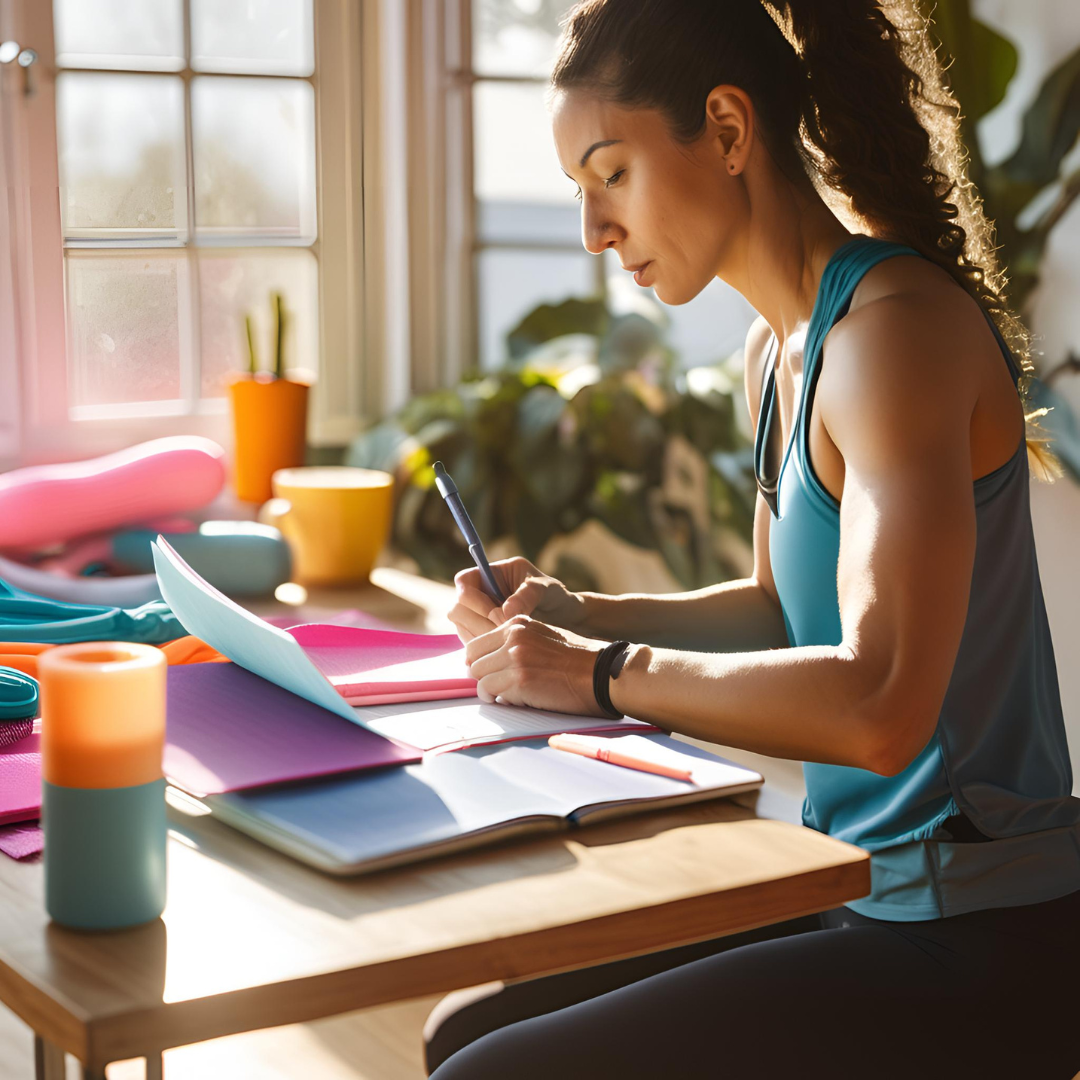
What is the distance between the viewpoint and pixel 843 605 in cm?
89

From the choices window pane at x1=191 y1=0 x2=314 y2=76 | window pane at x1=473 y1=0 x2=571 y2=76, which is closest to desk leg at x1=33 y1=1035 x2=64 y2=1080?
window pane at x1=191 y1=0 x2=314 y2=76

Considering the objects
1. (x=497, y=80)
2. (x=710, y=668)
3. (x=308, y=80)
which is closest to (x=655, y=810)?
(x=710, y=668)

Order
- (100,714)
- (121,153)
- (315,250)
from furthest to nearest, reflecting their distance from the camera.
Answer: (315,250), (121,153), (100,714)

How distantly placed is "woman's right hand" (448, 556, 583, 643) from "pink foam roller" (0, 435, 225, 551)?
2.44 feet

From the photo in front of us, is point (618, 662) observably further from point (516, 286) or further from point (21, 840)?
point (516, 286)

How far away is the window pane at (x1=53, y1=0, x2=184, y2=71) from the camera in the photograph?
7.13 ft

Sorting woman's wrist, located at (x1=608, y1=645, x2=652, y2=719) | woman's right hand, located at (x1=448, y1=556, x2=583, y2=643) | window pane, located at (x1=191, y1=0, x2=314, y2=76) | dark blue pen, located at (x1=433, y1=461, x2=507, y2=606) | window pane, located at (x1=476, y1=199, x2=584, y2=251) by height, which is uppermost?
window pane, located at (x1=191, y1=0, x2=314, y2=76)

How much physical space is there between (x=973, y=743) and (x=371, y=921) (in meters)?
0.52

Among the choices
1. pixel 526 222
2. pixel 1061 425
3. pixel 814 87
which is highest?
pixel 526 222

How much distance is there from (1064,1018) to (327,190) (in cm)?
204

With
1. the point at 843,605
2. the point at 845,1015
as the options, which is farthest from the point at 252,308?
the point at 845,1015

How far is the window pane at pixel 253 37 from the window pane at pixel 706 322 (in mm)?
752

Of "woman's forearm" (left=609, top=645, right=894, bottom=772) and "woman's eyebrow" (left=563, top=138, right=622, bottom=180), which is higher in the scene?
"woman's eyebrow" (left=563, top=138, right=622, bottom=180)

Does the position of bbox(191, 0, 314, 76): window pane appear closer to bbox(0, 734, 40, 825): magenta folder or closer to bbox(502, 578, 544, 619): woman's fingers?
bbox(502, 578, 544, 619): woman's fingers
